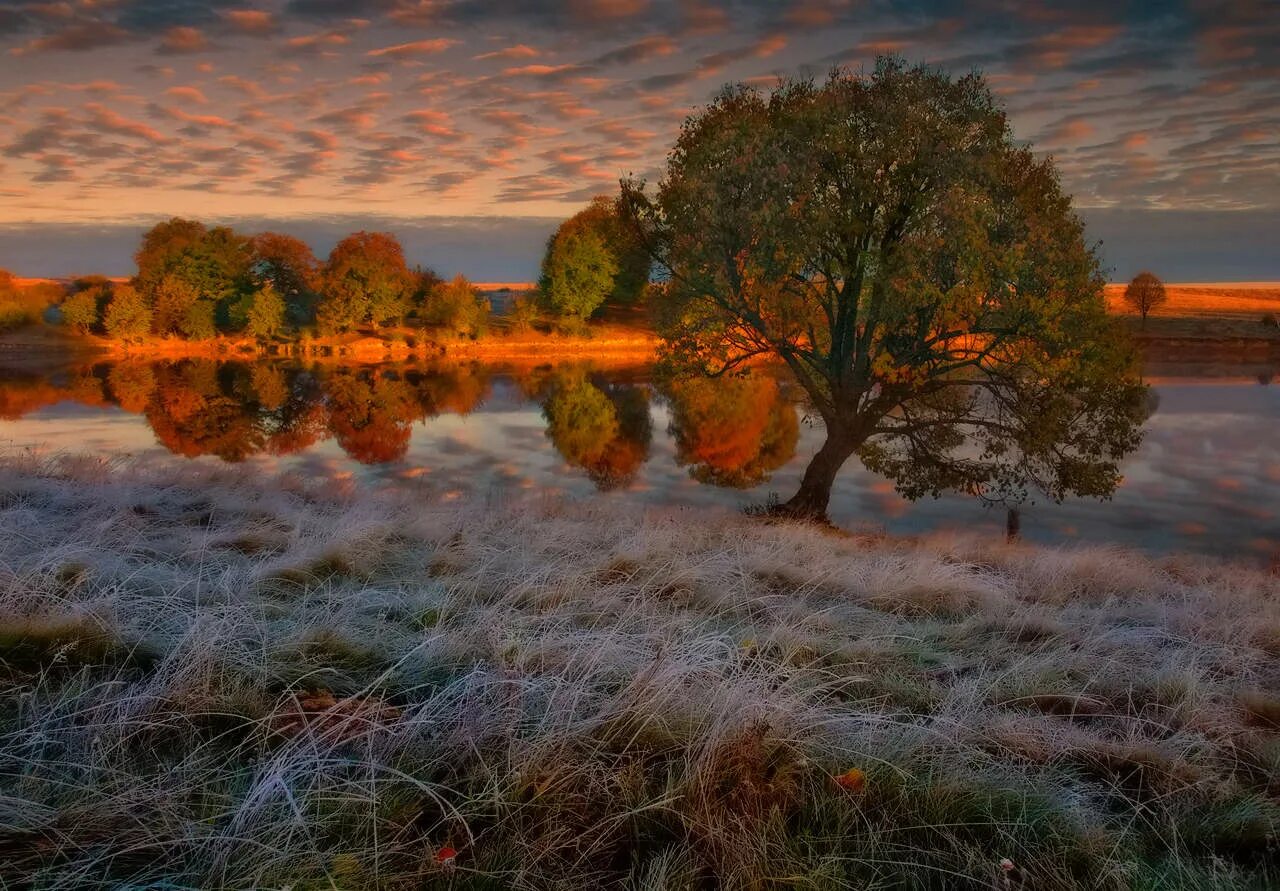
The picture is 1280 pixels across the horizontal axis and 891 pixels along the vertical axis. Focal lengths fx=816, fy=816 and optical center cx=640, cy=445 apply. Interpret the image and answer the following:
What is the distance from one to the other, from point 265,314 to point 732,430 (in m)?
58.7

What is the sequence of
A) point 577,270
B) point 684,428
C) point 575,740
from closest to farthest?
point 575,740 → point 684,428 → point 577,270

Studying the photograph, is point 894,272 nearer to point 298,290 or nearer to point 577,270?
point 577,270

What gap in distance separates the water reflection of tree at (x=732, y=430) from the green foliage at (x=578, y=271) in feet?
120

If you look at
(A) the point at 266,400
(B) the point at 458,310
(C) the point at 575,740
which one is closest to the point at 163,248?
(B) the point at 458,310

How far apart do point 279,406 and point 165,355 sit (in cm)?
4648

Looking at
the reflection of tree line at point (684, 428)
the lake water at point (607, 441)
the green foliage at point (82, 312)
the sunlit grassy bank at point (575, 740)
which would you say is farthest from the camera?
the green foliage at point (82, 312)

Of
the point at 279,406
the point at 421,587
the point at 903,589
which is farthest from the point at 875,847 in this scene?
the point at 279,406

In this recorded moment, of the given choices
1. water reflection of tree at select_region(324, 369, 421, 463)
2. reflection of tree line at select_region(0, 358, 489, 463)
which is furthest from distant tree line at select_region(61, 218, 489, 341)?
water reflection of tree at select_region(324, 369, 421, 463)

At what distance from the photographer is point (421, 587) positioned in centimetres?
689

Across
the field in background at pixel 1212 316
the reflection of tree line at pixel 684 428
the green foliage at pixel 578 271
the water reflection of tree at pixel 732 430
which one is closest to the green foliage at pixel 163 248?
the green foliage at pixel 578 271

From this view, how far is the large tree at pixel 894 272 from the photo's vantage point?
16.8 m

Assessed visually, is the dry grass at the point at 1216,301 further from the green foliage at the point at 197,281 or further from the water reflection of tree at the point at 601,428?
the green foliage at the point at 197,281

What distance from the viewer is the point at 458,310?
78750 mm

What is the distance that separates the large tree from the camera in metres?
16.8
